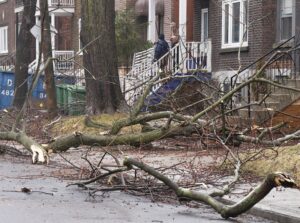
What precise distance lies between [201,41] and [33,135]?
11.8 metres

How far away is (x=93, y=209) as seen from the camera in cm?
912

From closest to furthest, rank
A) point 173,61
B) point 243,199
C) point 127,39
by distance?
point 243,199
point 173,61
point 127,39

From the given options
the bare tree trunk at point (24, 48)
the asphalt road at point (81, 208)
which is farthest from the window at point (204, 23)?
the asphalt road at point (81, 208)

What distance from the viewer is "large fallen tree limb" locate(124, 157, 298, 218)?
7699 millimetres

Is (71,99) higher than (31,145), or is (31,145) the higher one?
(31,145)

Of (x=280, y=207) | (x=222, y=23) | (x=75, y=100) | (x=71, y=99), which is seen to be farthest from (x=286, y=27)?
(x=280, y=207)

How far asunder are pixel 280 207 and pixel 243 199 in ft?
2.57

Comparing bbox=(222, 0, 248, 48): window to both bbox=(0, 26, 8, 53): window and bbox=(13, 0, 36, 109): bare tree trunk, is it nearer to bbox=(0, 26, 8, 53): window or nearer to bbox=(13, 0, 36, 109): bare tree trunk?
bbox=(13, 0, 36, 109): bare tree trunk

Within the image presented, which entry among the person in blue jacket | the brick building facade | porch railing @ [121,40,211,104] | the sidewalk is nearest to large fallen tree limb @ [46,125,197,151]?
the sidewalk

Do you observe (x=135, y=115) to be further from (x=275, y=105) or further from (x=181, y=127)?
(x=275, y=105)

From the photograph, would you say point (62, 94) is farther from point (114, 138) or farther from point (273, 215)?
point (273, 215)

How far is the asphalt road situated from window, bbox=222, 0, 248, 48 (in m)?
14.3

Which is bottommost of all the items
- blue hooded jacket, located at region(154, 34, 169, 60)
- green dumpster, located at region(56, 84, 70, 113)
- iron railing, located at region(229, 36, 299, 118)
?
green dumpster, located at region(56, 84, 70, 113)

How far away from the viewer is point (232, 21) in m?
24.9
